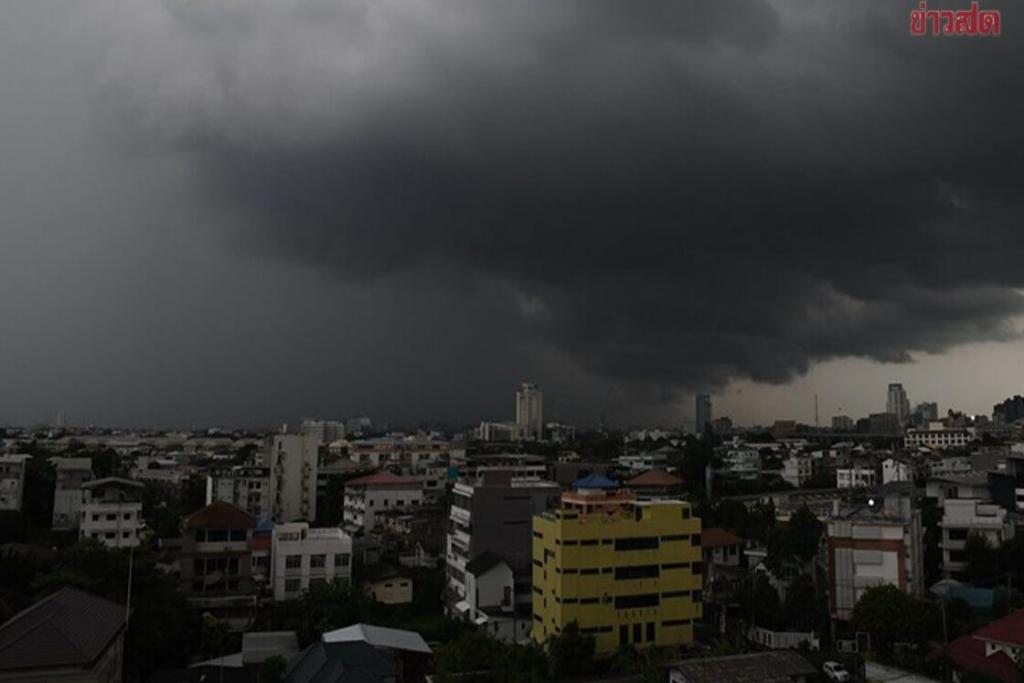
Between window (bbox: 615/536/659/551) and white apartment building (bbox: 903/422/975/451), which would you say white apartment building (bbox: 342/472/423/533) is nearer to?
window (bbox: 615/536/659/551)

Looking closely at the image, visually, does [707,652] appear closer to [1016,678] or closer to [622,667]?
[622,667]

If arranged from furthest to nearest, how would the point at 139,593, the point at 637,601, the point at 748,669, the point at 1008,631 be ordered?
the point at 637,601 < the point at 139,593 < the point at 1008,631 < the point at 748,669

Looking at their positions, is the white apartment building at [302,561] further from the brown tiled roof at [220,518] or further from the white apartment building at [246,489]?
the white apartment building at [246,489]

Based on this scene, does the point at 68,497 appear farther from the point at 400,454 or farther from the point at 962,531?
the point at 962,531

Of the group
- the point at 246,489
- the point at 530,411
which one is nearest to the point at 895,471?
the point at 246,489

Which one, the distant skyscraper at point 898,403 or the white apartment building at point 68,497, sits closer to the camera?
the white apartment building at point 68,497

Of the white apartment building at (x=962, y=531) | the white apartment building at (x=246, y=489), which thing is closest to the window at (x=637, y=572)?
the white apartment building at (x=962, y=531)

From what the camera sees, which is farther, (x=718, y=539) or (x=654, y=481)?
(x=654, y=481)
